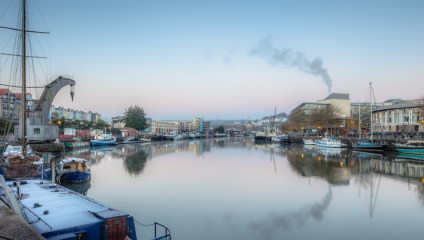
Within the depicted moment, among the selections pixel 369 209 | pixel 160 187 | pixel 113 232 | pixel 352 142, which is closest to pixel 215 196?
pixel 160 187

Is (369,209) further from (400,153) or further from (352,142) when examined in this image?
(352,142)

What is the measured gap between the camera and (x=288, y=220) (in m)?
9.53

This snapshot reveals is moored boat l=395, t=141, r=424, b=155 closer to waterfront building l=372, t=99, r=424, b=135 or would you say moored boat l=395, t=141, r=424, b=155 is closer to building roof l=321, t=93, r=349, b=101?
waterfront building l=372, t=99, r=424, b=135

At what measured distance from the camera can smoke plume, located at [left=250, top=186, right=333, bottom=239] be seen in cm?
873

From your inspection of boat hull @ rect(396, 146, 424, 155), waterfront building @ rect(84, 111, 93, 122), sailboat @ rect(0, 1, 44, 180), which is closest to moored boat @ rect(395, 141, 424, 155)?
boat hull @ rect(396, 146, 424, 155)

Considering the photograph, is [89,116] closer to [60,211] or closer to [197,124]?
[197,124]

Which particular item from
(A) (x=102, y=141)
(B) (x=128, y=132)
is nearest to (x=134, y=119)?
(B) (x=128, y=132)

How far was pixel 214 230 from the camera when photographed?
867 centimetres

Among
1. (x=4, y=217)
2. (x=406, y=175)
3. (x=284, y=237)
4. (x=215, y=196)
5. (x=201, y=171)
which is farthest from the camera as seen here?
(x=201, y=171)

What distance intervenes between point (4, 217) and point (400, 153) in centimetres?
3995

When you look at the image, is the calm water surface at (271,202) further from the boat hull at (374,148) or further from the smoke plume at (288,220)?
the boat hull at (374,148)

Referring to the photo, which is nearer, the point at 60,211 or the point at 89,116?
the point at 60,211

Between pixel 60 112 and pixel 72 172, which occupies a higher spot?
pixel 60 112

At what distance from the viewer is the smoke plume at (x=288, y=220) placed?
28.7ft
